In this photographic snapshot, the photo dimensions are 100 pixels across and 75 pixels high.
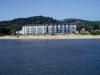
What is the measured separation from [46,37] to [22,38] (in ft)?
20.2

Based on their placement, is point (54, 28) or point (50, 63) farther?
point (54, 28)

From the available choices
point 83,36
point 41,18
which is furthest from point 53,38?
point 41,18

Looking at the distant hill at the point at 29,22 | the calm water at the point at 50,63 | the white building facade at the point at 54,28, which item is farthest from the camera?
the distant hill at the point at 29,22

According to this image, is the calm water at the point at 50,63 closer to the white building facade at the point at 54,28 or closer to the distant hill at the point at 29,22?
the white building facade at the point at 54,28

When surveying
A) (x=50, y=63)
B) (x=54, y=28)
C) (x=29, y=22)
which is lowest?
(x=29, y=22)

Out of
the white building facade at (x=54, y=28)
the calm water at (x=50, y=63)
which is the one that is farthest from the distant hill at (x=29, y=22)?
the calm water at (x=50, y=63)

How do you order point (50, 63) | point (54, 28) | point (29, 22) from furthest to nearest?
point (29, 22), point (54, 28), point (50, 63)

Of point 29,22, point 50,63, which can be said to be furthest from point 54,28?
point 50,63

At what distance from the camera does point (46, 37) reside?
142 ft

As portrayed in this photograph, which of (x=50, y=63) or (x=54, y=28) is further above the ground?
(x=50, y=63)

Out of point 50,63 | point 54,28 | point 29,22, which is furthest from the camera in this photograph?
point 29,22

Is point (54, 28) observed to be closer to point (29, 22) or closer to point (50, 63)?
point (29, 22)

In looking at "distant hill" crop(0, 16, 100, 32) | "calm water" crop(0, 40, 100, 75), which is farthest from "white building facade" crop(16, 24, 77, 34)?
"calm water" crop(0, 40, 100, 75)

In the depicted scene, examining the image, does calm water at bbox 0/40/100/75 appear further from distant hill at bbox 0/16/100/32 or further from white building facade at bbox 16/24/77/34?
distant hill at bbox 0/16/100/32
